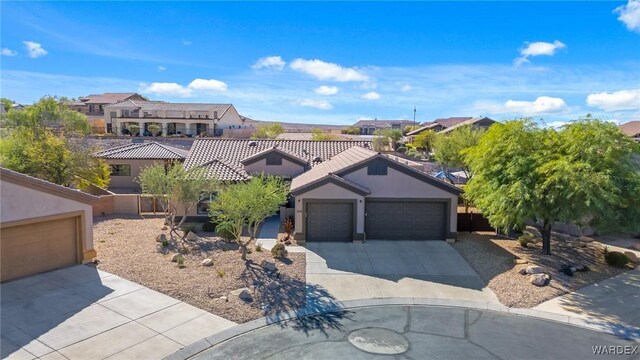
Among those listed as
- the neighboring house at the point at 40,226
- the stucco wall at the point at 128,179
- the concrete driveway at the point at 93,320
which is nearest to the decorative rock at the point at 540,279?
the concrete driveway at the point at 93,320

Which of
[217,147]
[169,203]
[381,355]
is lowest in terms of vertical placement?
[381,355]

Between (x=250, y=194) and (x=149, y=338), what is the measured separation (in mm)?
7068

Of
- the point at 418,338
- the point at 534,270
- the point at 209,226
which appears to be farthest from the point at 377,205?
the point at 418,338

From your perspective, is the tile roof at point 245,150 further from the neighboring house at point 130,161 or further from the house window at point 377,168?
the house window at point 377,168

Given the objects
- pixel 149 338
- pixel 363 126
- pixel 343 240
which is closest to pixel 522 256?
pixel 343 240

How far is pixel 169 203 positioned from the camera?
2238 cm

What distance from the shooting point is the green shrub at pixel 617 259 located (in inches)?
720

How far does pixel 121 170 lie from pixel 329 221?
2352 cm

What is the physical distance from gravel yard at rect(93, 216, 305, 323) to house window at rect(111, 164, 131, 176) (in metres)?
15.6

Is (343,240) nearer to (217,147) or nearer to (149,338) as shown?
(149,338)

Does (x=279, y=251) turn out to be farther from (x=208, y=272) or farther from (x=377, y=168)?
(x=377, y=168)

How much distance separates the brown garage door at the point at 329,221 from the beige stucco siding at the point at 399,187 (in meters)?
1.49

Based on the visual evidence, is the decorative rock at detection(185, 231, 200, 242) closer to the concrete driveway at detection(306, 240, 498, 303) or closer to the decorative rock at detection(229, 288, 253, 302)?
the concrete driveway at detection(306, 240, 498, 303)

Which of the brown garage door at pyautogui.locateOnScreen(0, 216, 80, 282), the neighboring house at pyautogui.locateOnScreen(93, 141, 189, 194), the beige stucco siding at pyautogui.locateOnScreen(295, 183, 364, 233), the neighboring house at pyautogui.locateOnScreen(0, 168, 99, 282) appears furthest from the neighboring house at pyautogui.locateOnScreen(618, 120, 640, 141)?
the brown garage door at pyautogui.locateOnScreen(0, 216, 80, 282)
